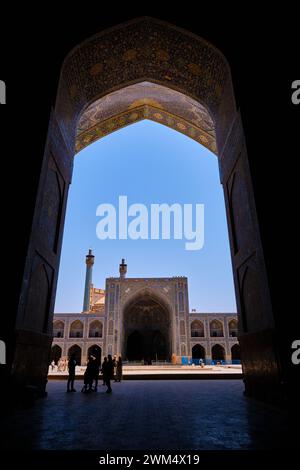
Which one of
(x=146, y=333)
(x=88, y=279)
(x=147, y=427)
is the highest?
(x=88, y=279)

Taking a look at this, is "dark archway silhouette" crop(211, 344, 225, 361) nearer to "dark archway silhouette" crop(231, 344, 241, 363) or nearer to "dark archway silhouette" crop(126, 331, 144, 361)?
"dark archway silhouette" crop(231, 344, 241, 363)

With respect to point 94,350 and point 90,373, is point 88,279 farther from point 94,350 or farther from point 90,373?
point 90,373

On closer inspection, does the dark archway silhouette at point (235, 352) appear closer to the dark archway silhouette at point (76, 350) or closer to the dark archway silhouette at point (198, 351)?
the dark archway silhouette at point (198, 351)

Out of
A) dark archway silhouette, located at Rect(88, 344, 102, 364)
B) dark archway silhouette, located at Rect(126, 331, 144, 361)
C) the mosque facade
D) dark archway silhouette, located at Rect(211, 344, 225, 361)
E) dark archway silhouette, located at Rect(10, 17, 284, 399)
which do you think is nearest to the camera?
dark archway silhouette, located at Rect(10, 17, 284, 399)

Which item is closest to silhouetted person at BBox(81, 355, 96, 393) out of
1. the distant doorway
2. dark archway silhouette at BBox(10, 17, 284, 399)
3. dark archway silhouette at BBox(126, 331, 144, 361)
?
dark archway silhouette at BBox(10, 17, 284, 399)

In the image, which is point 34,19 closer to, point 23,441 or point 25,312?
point 25,312

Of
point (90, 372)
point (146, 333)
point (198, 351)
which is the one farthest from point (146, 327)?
point (90, 372)

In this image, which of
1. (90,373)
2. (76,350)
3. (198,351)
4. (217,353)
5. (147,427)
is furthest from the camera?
(198,351)

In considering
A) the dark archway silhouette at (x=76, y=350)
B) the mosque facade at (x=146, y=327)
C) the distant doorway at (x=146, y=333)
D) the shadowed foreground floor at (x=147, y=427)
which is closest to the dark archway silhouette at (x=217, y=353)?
the mosque facade at (x=146, y=327)

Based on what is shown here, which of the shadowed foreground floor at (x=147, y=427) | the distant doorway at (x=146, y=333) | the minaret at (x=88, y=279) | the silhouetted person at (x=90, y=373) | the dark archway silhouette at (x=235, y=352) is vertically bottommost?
the shadowed foreground floor at (x=147, y=427)

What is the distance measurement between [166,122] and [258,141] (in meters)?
6.45

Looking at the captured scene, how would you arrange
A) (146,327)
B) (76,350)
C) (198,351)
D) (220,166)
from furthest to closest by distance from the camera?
(146,327) → (198,351) → (76,350) → (220,166)

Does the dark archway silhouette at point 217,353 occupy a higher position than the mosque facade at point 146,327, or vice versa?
the mosque facade at point 146,327

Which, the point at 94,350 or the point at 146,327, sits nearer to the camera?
the point at 94,350
